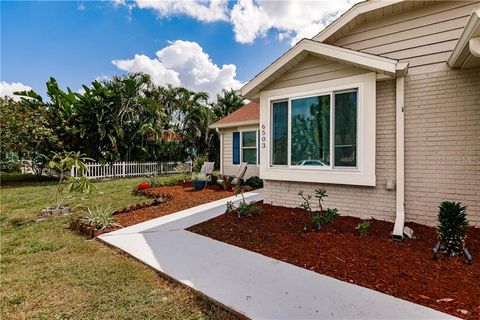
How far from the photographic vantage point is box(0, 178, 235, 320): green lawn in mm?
2459

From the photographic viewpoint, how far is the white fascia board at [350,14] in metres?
4.86

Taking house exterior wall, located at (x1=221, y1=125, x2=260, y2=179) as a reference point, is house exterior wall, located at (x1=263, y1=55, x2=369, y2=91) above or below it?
above

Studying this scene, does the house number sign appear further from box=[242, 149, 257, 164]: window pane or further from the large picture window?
box=[242, 149, 257, 164]: window pane

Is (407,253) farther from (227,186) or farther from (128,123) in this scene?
(128,123)

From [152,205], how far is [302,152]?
4.77 m

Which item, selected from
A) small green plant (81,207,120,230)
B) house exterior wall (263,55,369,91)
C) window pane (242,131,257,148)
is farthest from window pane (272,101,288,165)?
window pane (242,131,257,148)

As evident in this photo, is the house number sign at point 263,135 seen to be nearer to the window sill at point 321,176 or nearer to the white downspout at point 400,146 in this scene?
the window sill at point 321,176

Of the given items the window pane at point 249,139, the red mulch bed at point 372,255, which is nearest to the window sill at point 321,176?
the red mulch bed at point 372,255

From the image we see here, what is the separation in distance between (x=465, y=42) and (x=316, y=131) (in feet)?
9.00

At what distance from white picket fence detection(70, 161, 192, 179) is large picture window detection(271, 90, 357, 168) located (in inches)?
415

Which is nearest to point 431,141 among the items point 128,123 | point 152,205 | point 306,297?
point 306,297

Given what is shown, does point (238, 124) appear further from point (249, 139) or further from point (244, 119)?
point (249, 139)

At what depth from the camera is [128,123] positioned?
14828 millimetres

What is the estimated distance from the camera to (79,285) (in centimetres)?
298
